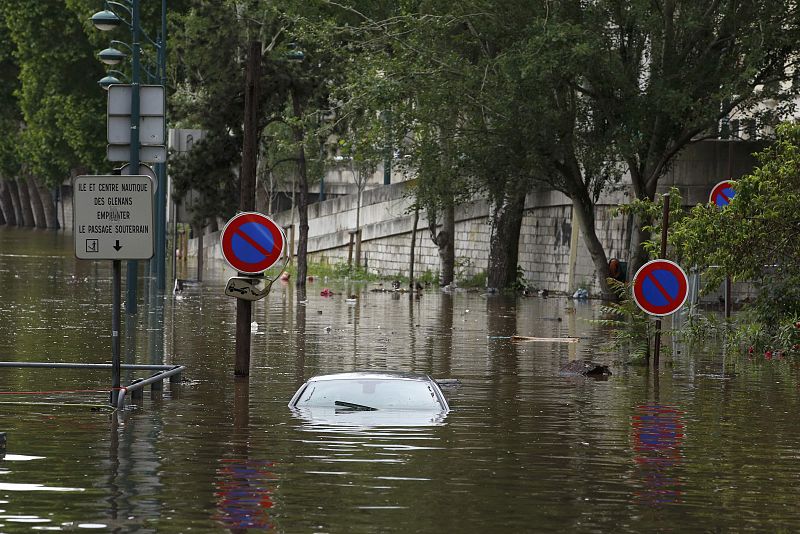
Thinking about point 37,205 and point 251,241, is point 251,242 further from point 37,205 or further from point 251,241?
point 37,205

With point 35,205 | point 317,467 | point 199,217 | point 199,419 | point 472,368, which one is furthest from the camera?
point 35,205

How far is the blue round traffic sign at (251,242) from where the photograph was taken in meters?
18.5

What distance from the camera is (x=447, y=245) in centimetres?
5209

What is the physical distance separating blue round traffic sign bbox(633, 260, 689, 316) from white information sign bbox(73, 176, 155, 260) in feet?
23.2

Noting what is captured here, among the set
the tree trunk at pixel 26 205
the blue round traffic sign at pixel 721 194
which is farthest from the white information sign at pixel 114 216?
the tree trunk at pixel 26 205

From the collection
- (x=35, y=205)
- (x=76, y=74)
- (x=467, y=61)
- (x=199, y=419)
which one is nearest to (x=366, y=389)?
(x=199, y=419)

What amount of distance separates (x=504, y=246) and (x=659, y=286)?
91.5 feet

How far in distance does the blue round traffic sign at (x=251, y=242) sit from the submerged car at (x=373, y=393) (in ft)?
7.71

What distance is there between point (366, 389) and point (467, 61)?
82.1 feet

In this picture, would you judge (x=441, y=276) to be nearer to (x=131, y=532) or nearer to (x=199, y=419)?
(x=199, y=419)

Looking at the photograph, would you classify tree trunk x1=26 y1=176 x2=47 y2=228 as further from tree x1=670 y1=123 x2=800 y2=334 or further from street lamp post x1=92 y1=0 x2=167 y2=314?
tree x1=670 y1=123 x2=800 y2=334

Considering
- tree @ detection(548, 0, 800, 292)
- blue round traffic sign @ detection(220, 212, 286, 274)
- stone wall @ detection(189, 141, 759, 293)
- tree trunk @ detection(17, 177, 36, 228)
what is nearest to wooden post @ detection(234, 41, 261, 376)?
blue round traffic sign @ detection(220, 212, 286, 274)

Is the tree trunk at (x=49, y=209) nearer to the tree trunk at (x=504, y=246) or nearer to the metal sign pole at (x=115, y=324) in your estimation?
the tree trunk at (x=504, y=246)

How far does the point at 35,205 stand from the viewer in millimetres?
127125
